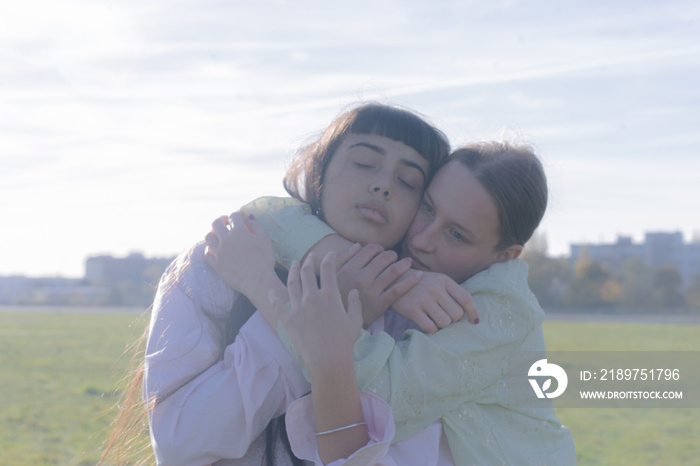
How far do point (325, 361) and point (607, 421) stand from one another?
1211 cm

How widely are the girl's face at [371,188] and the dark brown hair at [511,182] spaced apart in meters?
0.23

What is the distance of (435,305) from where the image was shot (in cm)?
214

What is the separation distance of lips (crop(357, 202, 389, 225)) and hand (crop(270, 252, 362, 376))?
0.43 metres

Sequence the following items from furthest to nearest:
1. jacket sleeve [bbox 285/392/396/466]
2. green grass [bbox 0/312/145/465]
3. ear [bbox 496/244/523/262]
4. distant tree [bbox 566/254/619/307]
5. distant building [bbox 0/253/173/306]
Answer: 1. distant building [bbox 0/253/173/306]
2. distant tree [bbox 566/254/619/307]
3. green grass [bbox 0/312/145/465]
4. ear [bbox 496/244/523/262]
5. jacket sleeve [bbox 285/392/396/466]

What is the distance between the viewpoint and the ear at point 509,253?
2.59 m

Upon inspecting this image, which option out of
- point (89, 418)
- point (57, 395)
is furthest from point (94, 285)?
point (89, 418)

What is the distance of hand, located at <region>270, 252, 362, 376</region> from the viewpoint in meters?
1.89

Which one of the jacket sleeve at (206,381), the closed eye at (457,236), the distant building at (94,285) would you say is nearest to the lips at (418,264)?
the closed eye at (457,236)

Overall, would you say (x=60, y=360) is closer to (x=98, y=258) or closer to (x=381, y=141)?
(x=381, y=141)

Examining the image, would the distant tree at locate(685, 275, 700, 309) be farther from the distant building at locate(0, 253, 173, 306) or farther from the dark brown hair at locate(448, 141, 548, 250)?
the dark brown hair at locate(448, 141, 548, 250)

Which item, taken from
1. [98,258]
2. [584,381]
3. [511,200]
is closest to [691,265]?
[584,381]

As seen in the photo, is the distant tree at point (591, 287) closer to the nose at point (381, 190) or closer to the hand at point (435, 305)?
the nose at point (381, 190)

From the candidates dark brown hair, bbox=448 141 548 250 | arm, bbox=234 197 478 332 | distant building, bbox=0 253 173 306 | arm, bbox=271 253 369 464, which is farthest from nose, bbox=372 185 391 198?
distant building, bbox=0 253 173 306

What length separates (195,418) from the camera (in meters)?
1.99
